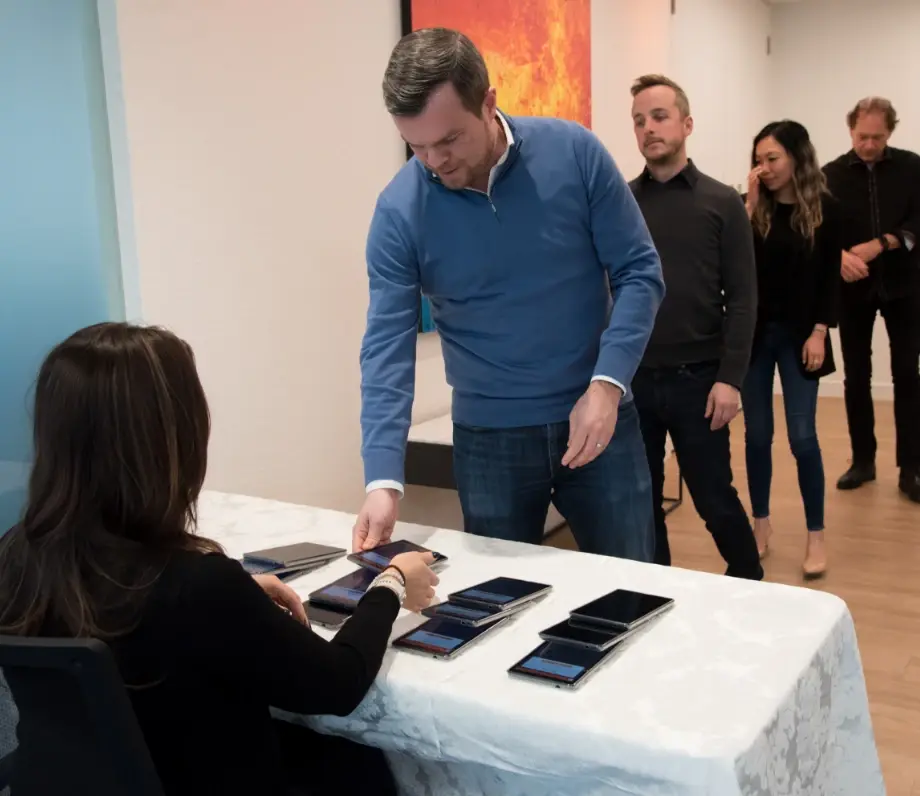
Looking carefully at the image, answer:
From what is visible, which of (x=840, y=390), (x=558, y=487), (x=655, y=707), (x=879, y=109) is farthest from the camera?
(x=840, y=390)

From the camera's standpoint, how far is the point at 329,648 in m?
1.04

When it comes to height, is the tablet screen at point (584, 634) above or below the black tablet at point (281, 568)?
above

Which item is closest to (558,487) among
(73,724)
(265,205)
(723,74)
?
(73,724)

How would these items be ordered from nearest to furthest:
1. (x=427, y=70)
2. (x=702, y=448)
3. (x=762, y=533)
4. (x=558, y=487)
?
(x=427, y=70), (x=558, y=487), (x=702, y=448), (x=762, y=533)

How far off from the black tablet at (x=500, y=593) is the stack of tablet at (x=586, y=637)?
0.09 m

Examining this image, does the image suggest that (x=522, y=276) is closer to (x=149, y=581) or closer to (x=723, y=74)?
(x=149, y=581)

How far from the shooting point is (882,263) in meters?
3.93

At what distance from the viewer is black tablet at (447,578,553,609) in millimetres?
1245

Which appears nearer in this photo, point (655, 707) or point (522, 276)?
point (655, 707)

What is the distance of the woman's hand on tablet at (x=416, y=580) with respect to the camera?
126 cm

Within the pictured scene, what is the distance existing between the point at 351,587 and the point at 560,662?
1.20 ft

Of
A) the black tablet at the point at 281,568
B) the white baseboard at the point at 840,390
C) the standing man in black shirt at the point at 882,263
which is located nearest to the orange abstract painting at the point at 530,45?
the standing man in black shirt at the point at 882,263

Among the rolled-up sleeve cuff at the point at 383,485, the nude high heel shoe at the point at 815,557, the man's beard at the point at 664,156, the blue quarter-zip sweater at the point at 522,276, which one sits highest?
the man's beard at the point at 664,156

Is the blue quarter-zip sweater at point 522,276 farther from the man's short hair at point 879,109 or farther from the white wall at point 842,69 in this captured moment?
the white wall at point 842,69
